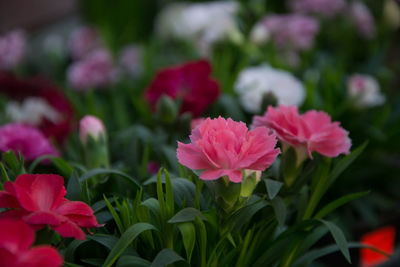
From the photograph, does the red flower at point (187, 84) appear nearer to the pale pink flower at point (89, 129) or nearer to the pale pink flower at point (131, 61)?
the pale pink flower at point (89, 129)

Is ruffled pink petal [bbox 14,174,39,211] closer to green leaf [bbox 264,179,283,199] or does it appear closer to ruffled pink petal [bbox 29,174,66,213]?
ruffled pink petal [bbox 29,174,66,213]

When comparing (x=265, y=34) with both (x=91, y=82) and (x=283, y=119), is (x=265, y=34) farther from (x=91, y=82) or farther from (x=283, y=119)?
(x=283, y=119)

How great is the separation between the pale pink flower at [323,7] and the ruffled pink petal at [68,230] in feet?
3.53

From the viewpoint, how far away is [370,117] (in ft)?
2.72

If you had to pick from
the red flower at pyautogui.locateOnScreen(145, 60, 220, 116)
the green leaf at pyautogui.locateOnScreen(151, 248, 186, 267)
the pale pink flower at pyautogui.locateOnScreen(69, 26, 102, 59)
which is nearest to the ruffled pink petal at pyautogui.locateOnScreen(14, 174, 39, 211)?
the green leaf at pyautogui.locateOnScreen(151, 248, 186, 267)

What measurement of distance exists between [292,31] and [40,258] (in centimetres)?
96

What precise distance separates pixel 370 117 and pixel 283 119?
0.49 m

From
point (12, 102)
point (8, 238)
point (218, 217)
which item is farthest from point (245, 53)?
point (8, 238)

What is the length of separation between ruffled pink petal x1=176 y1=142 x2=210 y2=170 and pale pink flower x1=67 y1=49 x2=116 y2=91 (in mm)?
735

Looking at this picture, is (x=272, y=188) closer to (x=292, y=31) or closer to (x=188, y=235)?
(x=188, y=235)

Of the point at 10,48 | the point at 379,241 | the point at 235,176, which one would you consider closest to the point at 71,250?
the point at 235,176

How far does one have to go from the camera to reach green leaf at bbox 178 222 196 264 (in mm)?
351

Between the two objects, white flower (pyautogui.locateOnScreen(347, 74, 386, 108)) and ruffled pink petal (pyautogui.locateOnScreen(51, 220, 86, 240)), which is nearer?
ruffled pink petal (pyautogui.locateOnScreen(51, 220, 86, 240))

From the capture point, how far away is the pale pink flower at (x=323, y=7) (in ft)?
3.91
